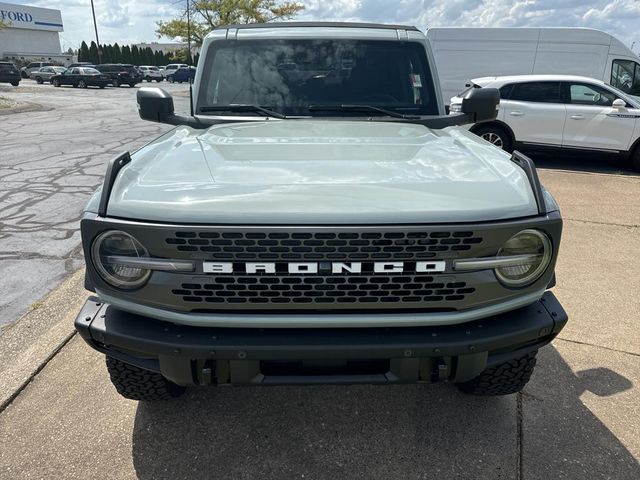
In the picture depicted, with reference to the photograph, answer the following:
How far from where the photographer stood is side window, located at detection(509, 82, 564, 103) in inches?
371

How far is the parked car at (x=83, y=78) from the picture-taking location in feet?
116

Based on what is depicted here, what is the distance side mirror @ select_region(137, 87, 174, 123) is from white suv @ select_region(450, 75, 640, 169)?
6.80 metres

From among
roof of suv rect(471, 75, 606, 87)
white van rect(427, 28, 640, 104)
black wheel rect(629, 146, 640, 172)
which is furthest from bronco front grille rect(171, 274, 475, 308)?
white van rect(427, 28, 640, 104)

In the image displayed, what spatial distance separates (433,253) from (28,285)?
12.0 feet

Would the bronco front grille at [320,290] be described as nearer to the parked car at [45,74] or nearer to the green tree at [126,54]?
the parked car at [45,74]

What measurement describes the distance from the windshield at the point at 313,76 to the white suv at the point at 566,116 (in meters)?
5.92

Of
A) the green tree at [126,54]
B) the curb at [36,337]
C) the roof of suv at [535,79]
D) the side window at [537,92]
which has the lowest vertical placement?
the curb at [36,337]

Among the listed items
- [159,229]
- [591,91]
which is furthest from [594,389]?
[591,91]

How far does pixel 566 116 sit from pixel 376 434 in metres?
8.61

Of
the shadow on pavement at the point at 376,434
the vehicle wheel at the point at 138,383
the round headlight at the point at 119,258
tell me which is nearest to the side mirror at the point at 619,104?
the shadow on pavement at the point at 376,434

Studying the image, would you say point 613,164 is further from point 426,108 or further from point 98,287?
point 98,287

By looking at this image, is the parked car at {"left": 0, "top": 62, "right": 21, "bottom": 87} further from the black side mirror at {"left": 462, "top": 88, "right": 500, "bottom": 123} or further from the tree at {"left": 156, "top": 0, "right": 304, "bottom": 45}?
the black side mirror at {"left": 462, "top": 88, "right": 500, "bottom": 123}

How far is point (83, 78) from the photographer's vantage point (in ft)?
116

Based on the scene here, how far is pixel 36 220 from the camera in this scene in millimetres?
5727
